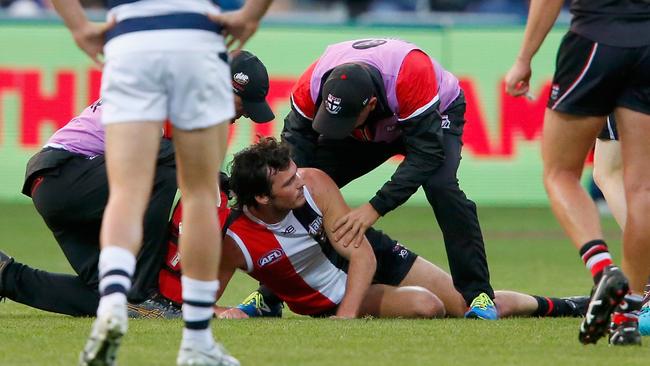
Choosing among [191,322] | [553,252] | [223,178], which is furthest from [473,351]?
[553,252]

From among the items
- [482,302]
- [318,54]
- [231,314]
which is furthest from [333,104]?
[318,54]

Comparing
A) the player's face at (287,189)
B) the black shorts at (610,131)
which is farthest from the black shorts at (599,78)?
the black shorts at (610,131)

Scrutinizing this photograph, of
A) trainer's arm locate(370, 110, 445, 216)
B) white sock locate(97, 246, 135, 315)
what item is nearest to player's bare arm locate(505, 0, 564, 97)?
trainer's arm locate(370, 110, 445, 216)

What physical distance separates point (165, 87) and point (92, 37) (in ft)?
1.49

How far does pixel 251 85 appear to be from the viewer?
7508 millimetres

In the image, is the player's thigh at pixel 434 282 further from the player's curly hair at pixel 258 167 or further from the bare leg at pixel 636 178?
the bare leg at pixel 636 178

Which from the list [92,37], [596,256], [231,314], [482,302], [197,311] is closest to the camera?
[197,311]

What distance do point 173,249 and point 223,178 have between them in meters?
0.51

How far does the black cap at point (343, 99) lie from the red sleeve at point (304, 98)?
1.07 feet

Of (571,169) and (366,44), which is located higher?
(571,169)

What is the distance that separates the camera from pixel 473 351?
5.71 meters

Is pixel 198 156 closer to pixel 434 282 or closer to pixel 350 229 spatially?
pixel 350 229

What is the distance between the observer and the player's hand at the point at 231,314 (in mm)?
7152

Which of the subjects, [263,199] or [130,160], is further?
[263,199]
